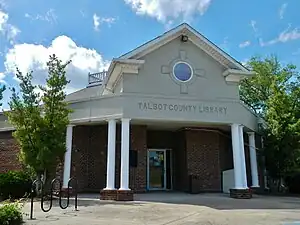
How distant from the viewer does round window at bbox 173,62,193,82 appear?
15602 mm

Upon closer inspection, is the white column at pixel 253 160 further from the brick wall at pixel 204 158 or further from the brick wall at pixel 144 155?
the brick wall at pixel 204 158

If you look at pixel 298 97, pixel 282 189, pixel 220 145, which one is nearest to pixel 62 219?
pixel 220 145

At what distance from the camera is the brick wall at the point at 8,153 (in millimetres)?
18281

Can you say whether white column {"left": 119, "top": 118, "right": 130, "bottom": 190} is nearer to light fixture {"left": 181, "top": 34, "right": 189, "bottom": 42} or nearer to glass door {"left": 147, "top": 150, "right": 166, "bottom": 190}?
glass door {"left": 147, "top": 150, "right": 166, "bottom": 190}

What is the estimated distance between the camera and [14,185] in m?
14.4

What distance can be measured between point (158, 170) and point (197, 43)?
7025 millimetres

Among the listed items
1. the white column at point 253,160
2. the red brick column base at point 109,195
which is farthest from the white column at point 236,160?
the red brick column base at point 109,195

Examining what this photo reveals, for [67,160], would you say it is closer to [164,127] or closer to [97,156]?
[97,156]

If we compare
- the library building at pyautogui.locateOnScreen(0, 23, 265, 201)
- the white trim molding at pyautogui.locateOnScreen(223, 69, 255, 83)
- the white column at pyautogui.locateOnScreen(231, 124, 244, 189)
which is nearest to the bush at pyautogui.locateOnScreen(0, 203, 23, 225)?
the library building at pyautogui.locateOnScreen(0, 23, 265, 201)

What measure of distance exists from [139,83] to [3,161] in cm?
921

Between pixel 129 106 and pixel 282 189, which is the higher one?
pixel 129 106

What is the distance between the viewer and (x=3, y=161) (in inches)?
727

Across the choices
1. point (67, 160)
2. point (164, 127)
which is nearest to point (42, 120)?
point (67, 160)

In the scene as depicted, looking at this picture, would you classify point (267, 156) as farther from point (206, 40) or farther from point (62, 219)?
point (62, 219)
